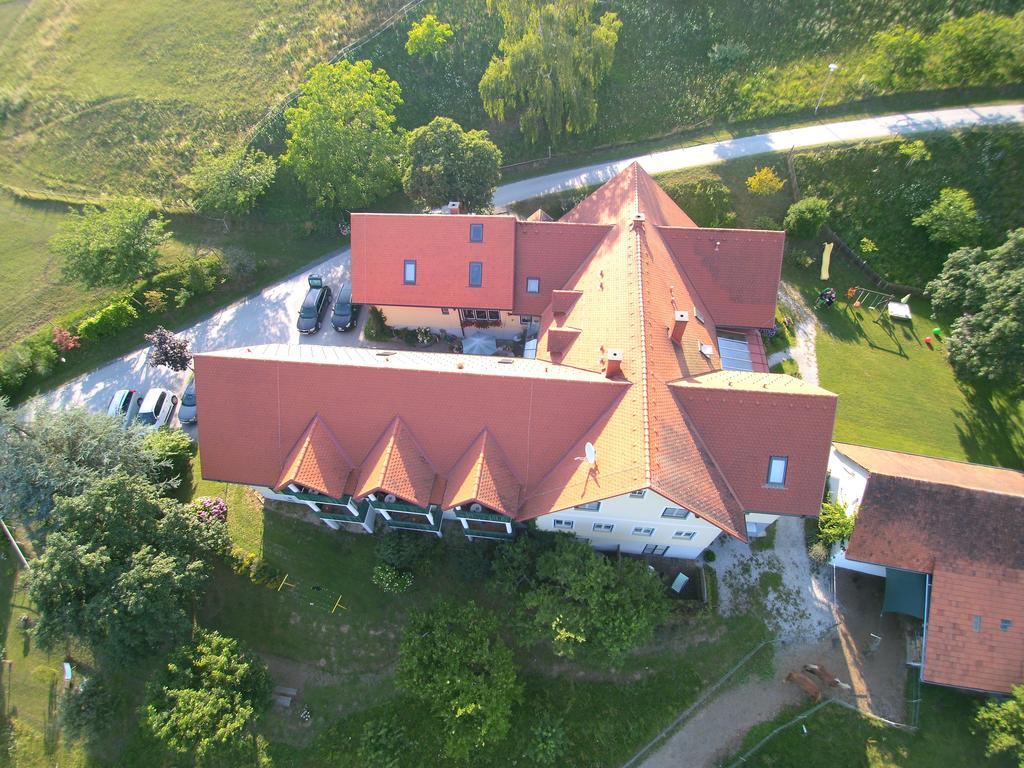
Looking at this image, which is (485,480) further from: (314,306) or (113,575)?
(314,306)

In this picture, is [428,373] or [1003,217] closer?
[428,373]

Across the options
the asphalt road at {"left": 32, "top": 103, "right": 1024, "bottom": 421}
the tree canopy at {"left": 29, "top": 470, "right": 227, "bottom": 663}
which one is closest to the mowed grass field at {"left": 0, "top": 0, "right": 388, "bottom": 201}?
the asphalt road at {"left": 32, "top": 103, "right": 1024, "bottom": 421}

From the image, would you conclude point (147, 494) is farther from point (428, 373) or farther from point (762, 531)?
point (762, 531)

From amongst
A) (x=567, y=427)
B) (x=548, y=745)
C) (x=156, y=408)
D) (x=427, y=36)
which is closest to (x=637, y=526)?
(x=567, y=427)

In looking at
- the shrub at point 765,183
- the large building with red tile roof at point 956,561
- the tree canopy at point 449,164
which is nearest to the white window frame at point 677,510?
the large building with red tile roof at point 956,561

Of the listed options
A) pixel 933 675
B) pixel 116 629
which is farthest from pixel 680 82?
pixel 116 629

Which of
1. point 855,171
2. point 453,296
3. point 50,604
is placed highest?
point 855,171

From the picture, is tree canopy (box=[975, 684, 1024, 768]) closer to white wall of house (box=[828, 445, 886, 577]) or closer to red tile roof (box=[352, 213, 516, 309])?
white wall of house (box=[828, 445, 886, 577])
